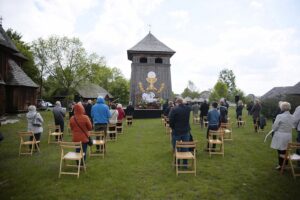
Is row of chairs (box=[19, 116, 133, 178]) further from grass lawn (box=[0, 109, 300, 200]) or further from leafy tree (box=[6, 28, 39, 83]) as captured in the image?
leafy tree (box=[6, 28, 39, 83])

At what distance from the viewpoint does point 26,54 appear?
125ft

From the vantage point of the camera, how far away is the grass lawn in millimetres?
5727

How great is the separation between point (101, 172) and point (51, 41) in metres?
28.2

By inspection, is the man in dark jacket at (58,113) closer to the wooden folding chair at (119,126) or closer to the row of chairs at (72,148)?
the row of chairs at (72,148)

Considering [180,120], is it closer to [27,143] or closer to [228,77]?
[27,143]

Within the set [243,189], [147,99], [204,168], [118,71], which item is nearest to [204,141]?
[204,168]

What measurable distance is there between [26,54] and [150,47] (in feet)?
68.4

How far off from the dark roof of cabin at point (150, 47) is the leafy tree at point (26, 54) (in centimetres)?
1748

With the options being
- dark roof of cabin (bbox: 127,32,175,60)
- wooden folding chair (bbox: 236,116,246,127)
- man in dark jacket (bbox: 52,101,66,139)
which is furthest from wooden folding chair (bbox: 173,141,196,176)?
dark roof of cabin (bbox: 127,32,175,60)

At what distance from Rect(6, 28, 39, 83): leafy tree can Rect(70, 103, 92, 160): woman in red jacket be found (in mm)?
33800

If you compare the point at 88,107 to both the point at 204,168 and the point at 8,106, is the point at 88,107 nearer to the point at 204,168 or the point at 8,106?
the point at 204,168

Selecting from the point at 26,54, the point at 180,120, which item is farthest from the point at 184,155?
the point at 26,54

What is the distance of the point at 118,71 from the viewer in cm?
7656

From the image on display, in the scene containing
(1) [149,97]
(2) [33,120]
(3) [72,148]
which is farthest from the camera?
(1) [149,97]
